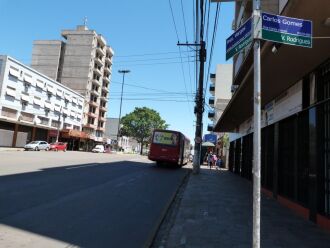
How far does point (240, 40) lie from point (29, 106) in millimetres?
56841

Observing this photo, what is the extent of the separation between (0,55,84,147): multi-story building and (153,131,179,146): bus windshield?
25965mm

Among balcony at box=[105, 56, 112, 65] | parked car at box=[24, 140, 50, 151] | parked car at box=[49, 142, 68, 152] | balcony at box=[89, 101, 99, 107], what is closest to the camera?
→ parked car at box=[24, 140, 50, 151]

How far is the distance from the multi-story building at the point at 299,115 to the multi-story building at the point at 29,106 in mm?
41869

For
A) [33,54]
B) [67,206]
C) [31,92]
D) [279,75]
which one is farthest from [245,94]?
→ [33,54]

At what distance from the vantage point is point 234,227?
27.7 feet

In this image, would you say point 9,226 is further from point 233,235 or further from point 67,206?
point 233,235

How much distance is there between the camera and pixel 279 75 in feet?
41.6

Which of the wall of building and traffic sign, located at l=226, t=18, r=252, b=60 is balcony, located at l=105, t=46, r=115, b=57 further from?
traffic sign, located at l=226, t=18, r=252, b=60

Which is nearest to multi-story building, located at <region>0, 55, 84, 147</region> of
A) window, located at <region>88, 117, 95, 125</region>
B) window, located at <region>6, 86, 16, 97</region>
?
window, located at <region>6, 86, 16, 97</region>

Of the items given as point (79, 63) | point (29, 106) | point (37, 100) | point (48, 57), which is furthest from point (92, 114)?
point (29, 106)

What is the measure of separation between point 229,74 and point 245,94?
72613 mm

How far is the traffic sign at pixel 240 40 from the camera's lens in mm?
4855

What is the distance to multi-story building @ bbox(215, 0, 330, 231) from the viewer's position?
9016mm

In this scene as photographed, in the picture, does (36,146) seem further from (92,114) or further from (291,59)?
(291,59)
